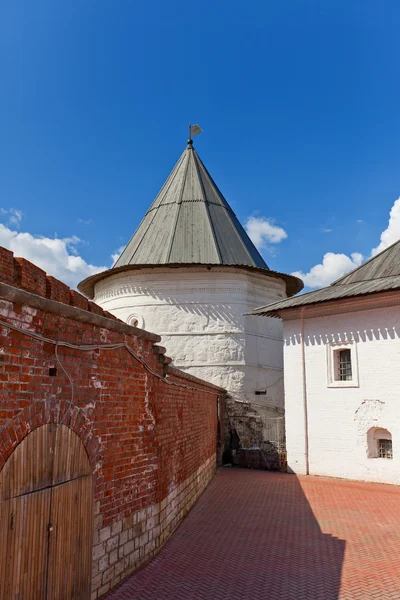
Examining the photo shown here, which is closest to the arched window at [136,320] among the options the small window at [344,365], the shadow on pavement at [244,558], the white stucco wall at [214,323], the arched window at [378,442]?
the white stucco wall at [214,323]

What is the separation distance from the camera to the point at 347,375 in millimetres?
14734

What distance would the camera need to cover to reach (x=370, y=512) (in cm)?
1003

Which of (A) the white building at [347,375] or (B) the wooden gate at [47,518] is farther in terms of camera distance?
(A) the white building at [347,375]

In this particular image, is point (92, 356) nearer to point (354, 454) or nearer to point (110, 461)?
point (110, 461)

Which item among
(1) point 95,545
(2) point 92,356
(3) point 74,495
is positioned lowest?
(1) point 95,545

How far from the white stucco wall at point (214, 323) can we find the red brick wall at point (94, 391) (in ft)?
38.6

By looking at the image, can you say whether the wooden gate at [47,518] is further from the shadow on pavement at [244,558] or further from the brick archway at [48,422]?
the shadow on pavement at [244,558]

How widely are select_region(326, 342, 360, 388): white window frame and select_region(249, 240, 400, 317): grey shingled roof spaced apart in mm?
1438

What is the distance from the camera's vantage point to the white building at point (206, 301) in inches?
789

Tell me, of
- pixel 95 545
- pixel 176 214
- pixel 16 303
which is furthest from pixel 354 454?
pixel 176 214

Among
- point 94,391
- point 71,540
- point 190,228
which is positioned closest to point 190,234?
point 190,228

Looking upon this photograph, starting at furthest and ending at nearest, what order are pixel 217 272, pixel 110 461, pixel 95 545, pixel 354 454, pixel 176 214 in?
pixel 176 214 → pixel 217 272 → pixel 354 454 → pixel 110 461 → pixel 95 545

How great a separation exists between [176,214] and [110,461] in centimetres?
1927

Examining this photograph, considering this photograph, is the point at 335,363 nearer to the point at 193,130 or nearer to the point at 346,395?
the point at 346,395
